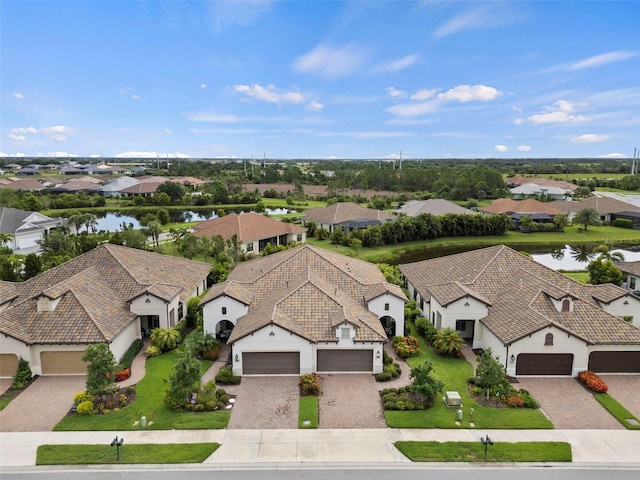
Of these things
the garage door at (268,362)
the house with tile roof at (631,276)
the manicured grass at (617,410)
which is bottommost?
the manicured grass at (617,410)

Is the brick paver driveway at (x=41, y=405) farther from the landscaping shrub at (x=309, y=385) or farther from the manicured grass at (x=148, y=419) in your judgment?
the landscaping shrub at (x=309, y=385)

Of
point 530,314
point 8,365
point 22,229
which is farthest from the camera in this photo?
point 22,229

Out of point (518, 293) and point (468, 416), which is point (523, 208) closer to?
point (518, 293)

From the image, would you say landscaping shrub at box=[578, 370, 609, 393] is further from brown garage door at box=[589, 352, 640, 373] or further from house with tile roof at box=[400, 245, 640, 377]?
brown garage door at box=[589, 352, 640, 373]

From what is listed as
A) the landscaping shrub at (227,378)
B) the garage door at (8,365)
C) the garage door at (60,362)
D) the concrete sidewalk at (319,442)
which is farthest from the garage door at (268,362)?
the garage door at (8,365)

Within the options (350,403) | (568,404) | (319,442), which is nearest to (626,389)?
(568,404)

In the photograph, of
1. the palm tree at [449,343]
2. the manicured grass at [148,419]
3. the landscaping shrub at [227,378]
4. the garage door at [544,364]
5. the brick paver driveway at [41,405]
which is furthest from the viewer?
the palm tree at [449,343]
